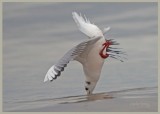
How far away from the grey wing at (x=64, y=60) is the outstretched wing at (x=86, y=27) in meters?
0.10

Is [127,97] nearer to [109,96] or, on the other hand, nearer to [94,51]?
[109,96]

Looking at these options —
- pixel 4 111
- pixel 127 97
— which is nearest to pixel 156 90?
pixel 127 97

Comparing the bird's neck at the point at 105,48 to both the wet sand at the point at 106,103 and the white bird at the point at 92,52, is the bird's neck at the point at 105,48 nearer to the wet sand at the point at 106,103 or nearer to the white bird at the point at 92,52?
the white bird at the point at 92,52

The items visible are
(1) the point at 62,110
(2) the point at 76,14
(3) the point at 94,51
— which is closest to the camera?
(1) the point at 62,110

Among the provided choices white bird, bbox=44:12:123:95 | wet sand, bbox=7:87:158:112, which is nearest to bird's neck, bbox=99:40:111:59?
white bird, bbox=44:12:123:95

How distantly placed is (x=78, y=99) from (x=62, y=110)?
34 centimetres

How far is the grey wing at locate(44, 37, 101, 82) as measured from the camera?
2.59 meters

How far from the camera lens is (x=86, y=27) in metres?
3.19

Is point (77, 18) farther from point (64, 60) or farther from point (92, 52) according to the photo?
point (64, 60)

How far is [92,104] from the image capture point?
2818 millimetres

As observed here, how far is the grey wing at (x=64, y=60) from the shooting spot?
2.59 m

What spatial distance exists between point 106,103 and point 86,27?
62 cm

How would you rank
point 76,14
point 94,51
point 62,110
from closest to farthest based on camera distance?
1. point 62,110
2. point 94,51
3. point 76,14

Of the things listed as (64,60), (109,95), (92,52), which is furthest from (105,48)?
(64,60)
